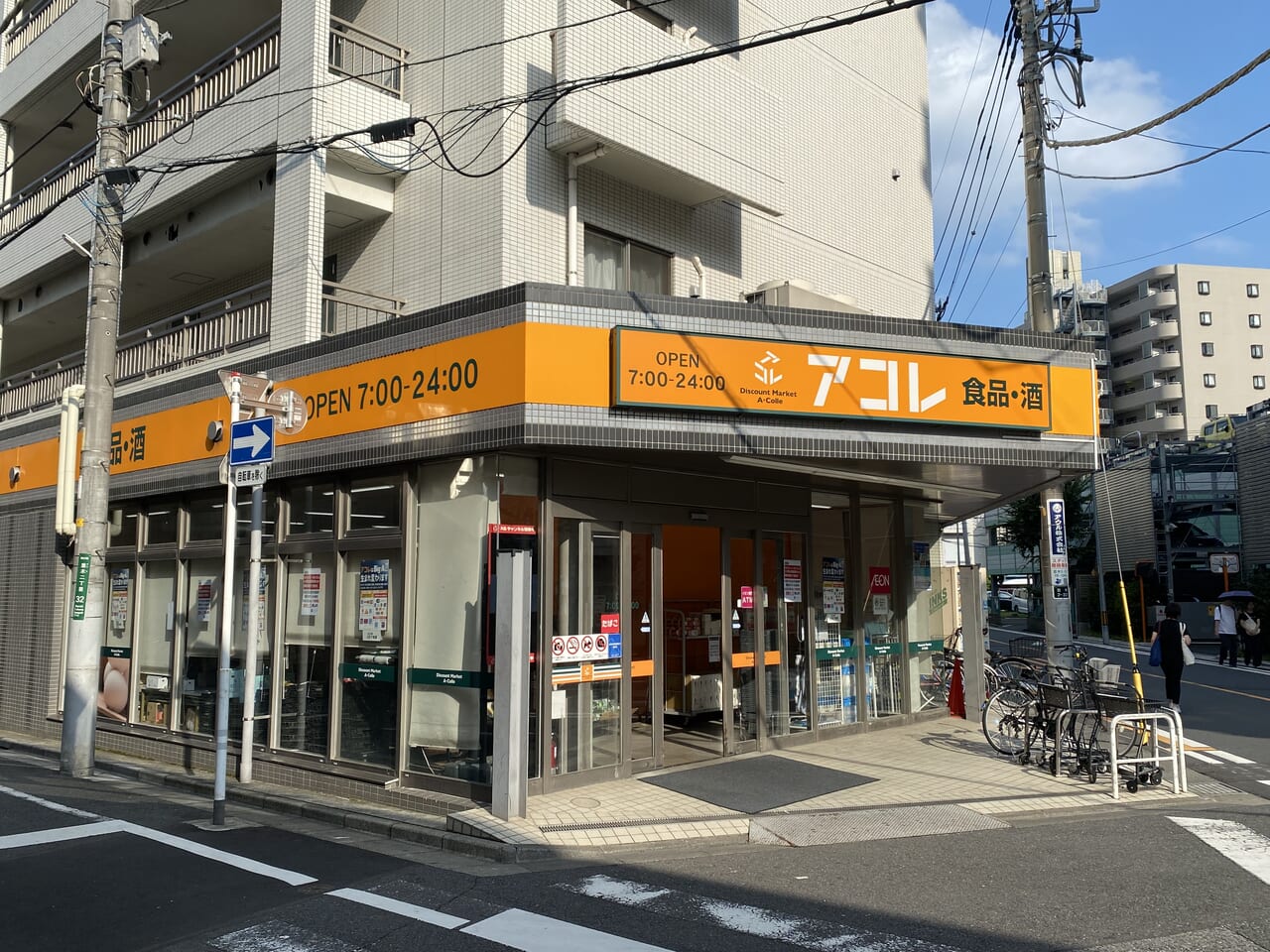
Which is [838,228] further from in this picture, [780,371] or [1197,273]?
[1197,273]

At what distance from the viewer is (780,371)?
32.8 ft

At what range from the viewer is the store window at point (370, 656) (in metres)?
9.99

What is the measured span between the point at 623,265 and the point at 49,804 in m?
8.73

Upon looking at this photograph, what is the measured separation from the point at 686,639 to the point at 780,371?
5.18 m

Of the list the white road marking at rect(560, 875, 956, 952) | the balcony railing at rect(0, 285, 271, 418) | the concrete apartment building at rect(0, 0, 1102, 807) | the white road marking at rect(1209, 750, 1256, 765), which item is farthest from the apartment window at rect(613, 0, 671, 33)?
the white road marking at rect(1209, 750, 1256, 765)

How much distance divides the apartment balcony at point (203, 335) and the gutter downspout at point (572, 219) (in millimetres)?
2184

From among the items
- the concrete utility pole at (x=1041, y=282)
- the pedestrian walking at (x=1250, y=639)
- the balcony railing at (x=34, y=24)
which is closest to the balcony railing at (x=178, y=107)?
the balcony railing at (x=34, y=24)

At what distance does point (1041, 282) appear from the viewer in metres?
11.9

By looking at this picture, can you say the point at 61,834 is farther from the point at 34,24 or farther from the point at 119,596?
the point at 34,24

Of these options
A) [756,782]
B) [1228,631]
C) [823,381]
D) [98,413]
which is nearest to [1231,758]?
[756,782]

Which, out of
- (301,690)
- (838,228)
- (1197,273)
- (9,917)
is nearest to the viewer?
(9,917)

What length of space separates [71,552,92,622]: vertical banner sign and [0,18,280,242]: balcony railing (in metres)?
5.31

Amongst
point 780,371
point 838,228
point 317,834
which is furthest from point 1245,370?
point 317,834

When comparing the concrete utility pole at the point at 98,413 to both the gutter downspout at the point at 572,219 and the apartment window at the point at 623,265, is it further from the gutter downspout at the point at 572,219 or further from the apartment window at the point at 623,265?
the apartment window at the point at 623,265
